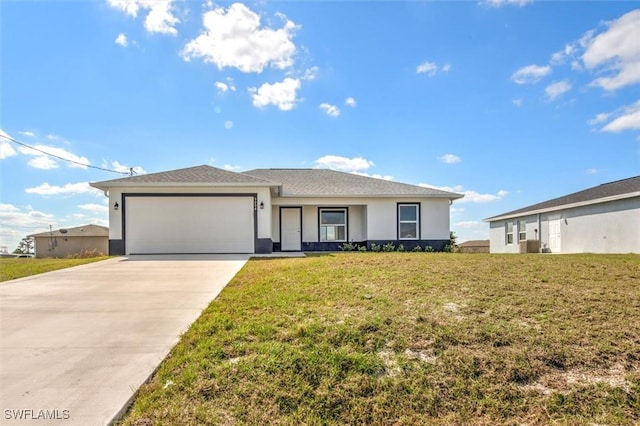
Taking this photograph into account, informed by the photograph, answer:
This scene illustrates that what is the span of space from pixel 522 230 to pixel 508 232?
4.47 ft

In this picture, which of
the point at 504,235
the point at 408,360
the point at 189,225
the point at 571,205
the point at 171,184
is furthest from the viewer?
the point at 504,235

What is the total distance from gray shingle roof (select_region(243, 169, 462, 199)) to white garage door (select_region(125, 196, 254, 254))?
8.98ft

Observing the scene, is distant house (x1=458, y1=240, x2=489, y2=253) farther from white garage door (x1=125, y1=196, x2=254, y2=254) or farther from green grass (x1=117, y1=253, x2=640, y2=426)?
green grass (x1=117, y1=253, x2=640, y2=426)

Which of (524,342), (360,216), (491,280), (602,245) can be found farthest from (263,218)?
(602,245)

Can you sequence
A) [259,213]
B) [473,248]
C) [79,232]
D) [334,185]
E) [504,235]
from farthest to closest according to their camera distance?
[79,232] → [473,248] → [504,235] → [334,185] → [259,213]

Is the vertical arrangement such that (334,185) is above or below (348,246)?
above

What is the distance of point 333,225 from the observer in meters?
16.8

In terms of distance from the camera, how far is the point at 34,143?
16172 millimetres

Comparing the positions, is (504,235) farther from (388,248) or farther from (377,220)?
(377,220)

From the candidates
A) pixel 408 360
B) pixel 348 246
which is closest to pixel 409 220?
pixel 348 246

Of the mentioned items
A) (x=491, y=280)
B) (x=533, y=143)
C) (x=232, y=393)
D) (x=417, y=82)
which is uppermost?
(x=417, y=82)

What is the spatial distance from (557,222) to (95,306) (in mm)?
20390

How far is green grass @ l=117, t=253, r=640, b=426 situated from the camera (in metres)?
2.75

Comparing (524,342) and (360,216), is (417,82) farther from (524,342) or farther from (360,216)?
(524,342)
